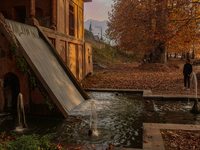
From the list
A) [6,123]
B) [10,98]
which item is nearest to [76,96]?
[10,98]

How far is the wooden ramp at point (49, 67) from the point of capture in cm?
721

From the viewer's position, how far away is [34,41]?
8594 millimetres

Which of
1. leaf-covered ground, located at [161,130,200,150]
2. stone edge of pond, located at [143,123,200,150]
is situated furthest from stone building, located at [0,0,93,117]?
leaf-covered ground, located at [161,130,200,150]

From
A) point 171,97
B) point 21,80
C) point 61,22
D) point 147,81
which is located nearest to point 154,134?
point 21,80

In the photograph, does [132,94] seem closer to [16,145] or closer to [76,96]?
[76,96]

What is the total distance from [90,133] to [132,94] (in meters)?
6.00

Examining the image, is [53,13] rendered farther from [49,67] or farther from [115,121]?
[115,121]

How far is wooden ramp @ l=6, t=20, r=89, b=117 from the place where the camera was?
7.21 m

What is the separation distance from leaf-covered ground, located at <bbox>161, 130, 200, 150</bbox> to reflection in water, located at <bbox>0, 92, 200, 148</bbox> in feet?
2.29

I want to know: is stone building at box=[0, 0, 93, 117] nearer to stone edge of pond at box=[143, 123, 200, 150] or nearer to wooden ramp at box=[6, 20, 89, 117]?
wooden ramp at box=[6, 20, 89, 117]

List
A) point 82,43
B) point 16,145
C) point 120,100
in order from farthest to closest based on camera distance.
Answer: point 82,43 → point 120,100 → point 16,145

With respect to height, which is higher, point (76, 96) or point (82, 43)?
point (82, 43)

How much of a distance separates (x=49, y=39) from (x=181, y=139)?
8996mm

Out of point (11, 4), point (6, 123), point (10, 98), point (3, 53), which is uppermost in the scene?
point (11, 4)
